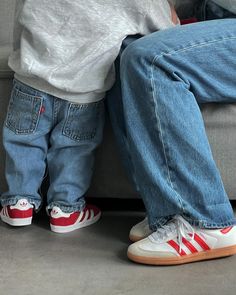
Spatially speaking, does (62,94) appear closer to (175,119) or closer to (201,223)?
(175,119)

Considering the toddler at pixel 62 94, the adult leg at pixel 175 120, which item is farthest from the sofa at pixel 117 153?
the adult leg at pixel 175 120

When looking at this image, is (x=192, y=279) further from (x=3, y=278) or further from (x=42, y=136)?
(x=42, y=136)

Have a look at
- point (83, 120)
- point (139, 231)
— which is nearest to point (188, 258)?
point (139, 231)

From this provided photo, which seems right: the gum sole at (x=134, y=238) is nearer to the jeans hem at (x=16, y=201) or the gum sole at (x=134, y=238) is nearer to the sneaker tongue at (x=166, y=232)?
the sneaker tongue at (x=166, y=232)

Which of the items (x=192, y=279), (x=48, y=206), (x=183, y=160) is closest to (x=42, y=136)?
(x=48, y=206)

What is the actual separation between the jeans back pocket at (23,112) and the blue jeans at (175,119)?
25 cm

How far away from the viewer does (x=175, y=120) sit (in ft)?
3.74

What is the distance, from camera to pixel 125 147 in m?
1.34

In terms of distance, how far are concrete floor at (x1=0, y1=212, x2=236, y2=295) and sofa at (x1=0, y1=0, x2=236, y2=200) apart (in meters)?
0.12

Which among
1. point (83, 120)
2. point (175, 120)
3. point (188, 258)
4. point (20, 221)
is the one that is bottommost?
point (20, 221)

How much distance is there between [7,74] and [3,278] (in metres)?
0.55

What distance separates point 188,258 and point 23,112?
1.72 feet

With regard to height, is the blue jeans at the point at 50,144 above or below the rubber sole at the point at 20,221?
above

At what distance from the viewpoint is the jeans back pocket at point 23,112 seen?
4.37 ft
